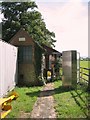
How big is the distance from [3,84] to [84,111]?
422 cm

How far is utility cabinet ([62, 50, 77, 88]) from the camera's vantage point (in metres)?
17.1

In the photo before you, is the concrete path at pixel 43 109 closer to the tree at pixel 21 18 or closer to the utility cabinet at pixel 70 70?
the utility cabinet at pixel 70 70

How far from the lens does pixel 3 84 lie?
1226cm

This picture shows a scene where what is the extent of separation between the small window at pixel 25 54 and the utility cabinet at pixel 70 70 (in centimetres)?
328

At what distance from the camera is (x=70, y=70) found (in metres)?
17.3

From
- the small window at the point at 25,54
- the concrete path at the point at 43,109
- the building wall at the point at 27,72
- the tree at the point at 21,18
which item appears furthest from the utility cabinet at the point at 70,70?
the tree at the point at 21,18

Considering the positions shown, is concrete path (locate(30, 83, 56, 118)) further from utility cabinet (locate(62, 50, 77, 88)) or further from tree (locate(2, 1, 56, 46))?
tree (locate(2, 1, 56, 46))

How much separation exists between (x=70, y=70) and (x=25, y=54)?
160 inches

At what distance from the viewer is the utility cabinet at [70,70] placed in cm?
1708

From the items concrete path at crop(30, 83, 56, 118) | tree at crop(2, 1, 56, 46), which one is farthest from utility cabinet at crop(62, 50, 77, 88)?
tree at crop(2, 1, 56, 46)

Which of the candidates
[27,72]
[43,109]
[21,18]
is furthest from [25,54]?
[21,18]

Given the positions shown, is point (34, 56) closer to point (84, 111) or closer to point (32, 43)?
point (32, 43)

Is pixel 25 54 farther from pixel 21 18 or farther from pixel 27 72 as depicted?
pixel 21 18

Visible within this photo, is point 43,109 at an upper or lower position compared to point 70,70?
lower
